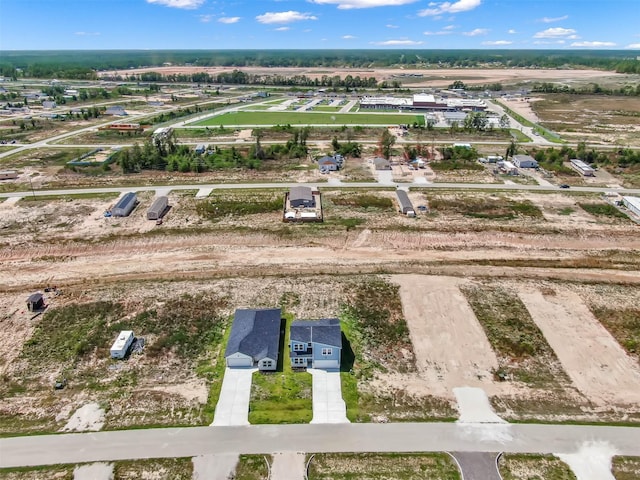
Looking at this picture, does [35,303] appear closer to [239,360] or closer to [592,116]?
[239,360]

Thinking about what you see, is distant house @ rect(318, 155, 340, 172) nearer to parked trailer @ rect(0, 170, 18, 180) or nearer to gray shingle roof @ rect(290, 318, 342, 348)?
gray shingle roof @ rect(290, 318, 342, 348)

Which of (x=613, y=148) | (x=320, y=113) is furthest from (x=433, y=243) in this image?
(x=320, y=113)

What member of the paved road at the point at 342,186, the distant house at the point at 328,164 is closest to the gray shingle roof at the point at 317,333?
the paved road at the point at 342,186

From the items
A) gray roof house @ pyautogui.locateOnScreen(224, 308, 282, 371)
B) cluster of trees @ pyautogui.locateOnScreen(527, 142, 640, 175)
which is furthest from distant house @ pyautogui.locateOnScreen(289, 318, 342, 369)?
cluster of trees @ pyautogui.locateOnScreen(527, 142, 640, 175)

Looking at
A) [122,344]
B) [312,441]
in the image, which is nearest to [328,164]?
[122,344]

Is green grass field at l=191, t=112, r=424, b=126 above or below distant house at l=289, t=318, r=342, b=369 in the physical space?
above

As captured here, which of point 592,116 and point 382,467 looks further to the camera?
point 592,116

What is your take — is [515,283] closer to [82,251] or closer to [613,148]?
[82,251]
